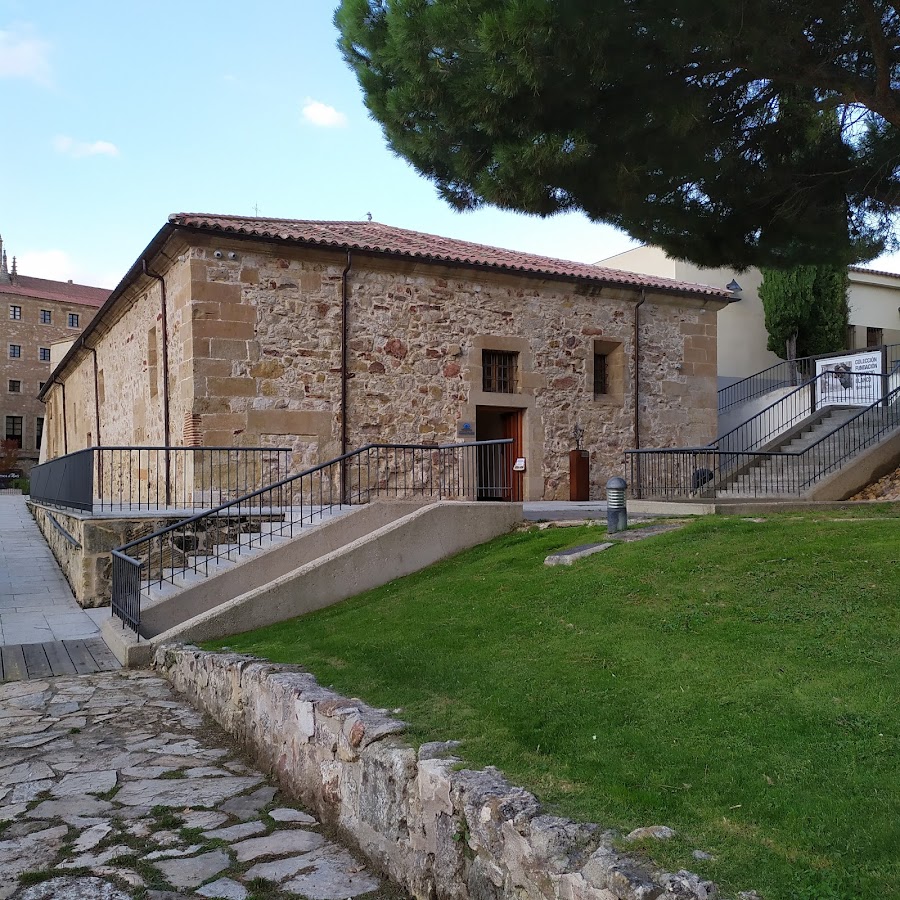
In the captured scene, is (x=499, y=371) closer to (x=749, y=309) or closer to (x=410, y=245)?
(x=410, y=245)

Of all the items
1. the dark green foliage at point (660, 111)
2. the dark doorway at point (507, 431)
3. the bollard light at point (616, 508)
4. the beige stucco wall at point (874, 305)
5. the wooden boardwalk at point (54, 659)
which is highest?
the beige stucco wall at point (874, 305)

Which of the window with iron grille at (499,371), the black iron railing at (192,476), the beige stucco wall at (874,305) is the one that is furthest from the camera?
the beige stucco wall at (874,305)

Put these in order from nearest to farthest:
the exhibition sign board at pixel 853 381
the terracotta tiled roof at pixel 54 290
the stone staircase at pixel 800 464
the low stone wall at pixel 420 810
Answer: the low stone wall at pixel 420 810 < the stone staircase at pixel 800 464 < the exhibition sign board at pixel 853 381 < the terracotta tiled roof at pixel 54 290

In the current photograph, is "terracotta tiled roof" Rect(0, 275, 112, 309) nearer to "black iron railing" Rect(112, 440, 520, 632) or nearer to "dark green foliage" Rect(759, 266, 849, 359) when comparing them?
"dark green foliage" Rect(759, 266, 849, 359)

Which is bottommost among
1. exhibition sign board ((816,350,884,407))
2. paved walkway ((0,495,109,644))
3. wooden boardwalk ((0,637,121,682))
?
wooden boardwalk ((0,637,121,682))

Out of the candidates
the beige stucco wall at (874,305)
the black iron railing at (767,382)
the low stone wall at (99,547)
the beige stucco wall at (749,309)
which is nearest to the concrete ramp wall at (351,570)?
the low stone wall at (99,547)

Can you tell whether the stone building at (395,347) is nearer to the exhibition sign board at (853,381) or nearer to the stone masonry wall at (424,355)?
the stone masonry wall at (424,355)

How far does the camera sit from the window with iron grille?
15.6 metres

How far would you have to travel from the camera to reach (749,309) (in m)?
26.9

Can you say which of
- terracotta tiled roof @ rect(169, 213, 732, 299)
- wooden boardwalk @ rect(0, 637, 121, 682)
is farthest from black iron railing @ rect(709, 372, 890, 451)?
wooden boardwalk @ rect(0, 637, 121, 682)

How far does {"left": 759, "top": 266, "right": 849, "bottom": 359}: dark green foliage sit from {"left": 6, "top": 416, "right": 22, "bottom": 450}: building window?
167 feet

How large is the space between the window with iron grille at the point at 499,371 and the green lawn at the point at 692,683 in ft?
26.0

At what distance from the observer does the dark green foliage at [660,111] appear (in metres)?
7.18

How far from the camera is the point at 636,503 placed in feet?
39.8
